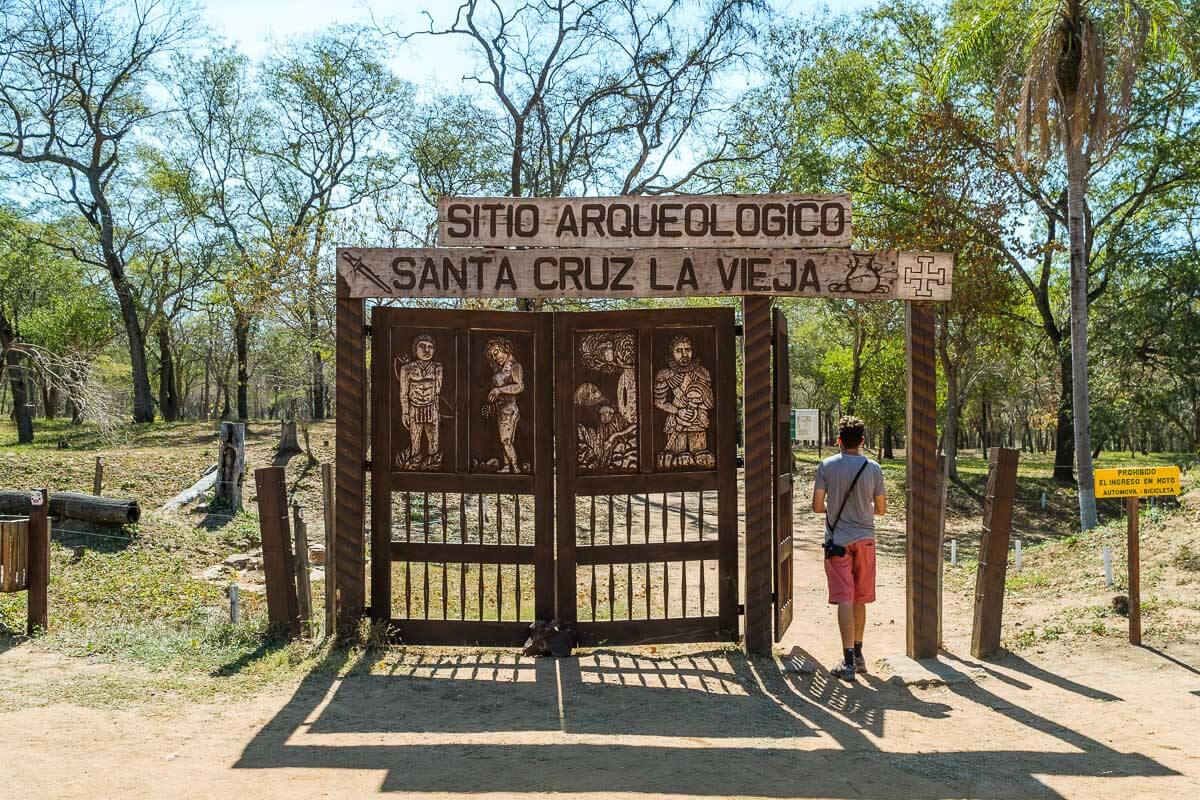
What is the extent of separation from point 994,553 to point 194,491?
43.4ft

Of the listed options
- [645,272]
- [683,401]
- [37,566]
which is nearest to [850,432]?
[683,401]

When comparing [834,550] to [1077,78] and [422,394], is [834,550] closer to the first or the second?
[422,394]

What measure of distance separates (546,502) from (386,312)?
2.01 meters

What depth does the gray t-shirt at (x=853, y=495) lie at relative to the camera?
293 inches

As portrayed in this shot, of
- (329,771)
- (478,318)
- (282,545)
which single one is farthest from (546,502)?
(329,771)

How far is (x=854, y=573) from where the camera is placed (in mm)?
7516

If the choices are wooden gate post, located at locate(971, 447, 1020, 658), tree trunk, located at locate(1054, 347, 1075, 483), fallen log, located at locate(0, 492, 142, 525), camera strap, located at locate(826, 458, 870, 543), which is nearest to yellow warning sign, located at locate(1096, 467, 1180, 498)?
wooden gate post, located at locate(971, 447, 1020, 658)

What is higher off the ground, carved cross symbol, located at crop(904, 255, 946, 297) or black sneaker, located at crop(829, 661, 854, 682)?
carved cross symbol, located at crop(904, 255, 946, 297)

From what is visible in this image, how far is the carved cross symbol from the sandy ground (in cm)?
297

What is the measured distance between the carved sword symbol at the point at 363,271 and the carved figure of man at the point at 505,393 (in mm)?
949

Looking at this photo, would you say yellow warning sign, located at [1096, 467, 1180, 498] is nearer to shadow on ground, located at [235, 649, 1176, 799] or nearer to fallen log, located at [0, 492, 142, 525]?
shadow on ground, located at [235, 649, 1176, 799]

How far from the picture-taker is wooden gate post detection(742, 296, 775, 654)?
25.8 ft

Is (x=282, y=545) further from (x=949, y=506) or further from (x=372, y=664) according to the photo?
(x=949, y=506)

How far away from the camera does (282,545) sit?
8.09 m
